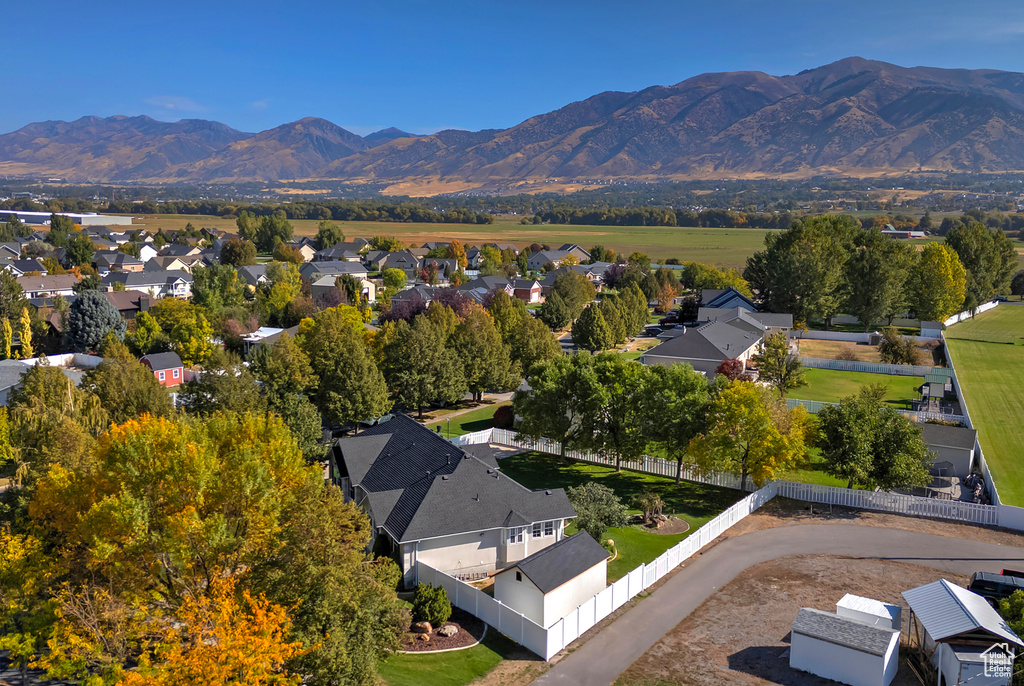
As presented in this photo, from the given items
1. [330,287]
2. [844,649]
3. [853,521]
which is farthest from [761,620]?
[330,287]

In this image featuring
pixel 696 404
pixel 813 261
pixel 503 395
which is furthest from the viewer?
pixel 813 261

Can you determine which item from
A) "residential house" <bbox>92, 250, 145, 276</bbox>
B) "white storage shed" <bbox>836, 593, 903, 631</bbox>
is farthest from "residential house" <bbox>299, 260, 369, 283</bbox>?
"white storage shed" <bbox>836, 593, 903, 631</bbox>

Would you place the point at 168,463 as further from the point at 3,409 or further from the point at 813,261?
the point at 813,261

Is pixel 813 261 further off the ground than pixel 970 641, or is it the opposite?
pixel 813 261

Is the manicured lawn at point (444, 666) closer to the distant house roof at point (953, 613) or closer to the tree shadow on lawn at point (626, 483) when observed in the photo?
the distant house roof at point (953, 613)

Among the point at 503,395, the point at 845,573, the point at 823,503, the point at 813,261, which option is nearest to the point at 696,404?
the point at 823,503

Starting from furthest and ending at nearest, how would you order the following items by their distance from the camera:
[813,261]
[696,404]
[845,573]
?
[813,261]
[696,404]
[845,573]

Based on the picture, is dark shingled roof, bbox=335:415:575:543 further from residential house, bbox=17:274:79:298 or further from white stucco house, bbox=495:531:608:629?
residential house, bbox=17:274:79:298
